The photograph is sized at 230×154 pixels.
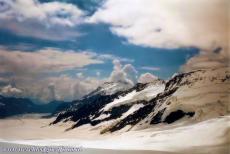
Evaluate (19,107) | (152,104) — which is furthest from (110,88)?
(19,107)

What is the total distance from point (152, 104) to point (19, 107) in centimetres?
127

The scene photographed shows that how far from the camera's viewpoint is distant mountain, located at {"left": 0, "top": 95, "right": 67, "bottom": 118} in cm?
349

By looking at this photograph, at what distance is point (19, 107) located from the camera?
355 cm

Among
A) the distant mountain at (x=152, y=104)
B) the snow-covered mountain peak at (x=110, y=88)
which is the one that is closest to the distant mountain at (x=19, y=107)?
the distant mountain at (x=152, y=104)

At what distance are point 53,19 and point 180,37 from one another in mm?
1295

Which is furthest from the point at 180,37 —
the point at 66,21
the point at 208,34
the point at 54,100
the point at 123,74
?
the point at 54,100

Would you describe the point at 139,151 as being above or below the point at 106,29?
below

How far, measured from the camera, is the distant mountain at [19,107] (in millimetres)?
3492

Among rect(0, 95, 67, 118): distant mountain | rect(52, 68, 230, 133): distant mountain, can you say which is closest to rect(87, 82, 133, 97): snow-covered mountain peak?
rect(52, 68, 230, 133): distant mountain

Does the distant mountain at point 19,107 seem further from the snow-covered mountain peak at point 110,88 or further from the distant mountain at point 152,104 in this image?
the snow-covered mountain peak at point 110,88

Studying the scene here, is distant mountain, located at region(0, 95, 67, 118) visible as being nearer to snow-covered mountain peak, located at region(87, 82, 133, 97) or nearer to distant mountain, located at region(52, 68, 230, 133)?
distant mountain, located at region(52, 68, 230, 133)

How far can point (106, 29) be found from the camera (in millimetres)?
3854

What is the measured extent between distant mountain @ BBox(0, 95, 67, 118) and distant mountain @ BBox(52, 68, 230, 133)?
150 mm

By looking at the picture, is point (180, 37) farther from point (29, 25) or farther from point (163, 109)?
point (29, 25)
